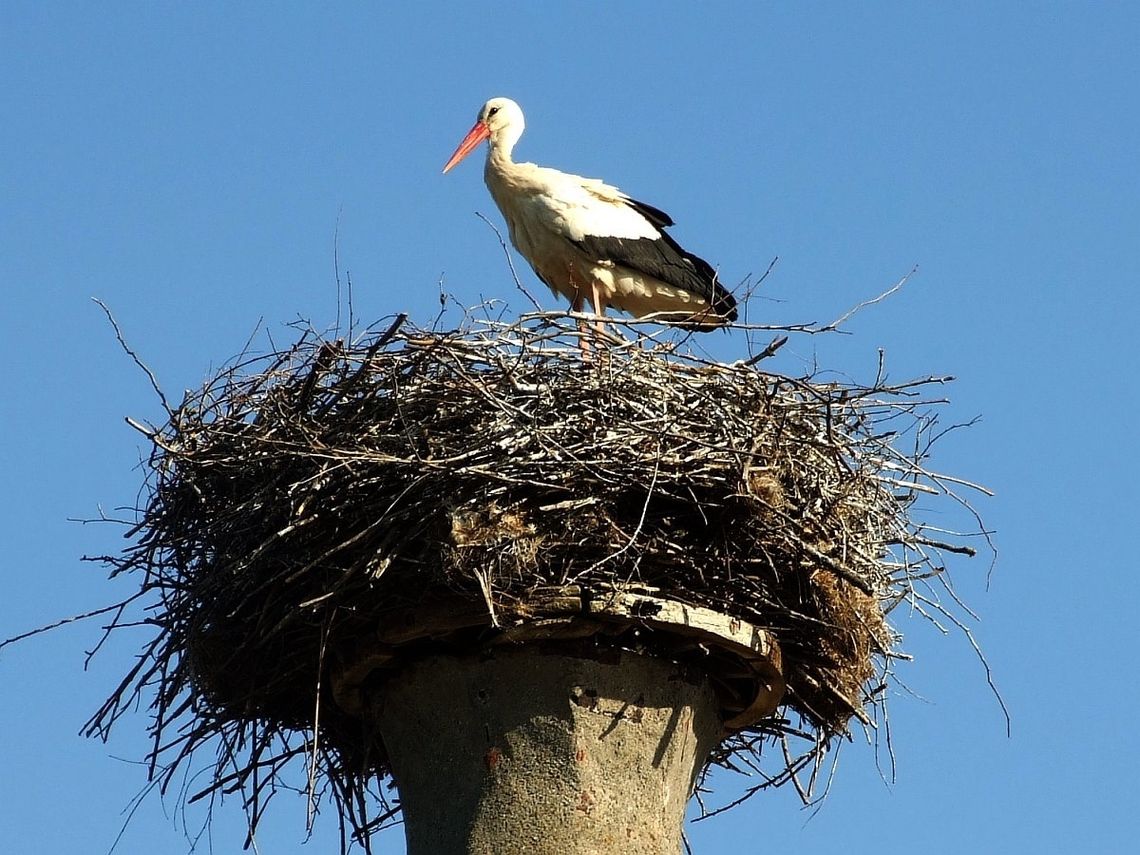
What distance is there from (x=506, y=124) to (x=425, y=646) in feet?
16.3

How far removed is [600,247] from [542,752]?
4.15 m

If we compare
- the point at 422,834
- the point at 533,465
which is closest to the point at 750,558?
the point at 533,465

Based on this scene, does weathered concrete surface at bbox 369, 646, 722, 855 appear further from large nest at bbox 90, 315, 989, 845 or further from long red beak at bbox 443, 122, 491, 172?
long red beak at bbox 443, 122, 491, 172

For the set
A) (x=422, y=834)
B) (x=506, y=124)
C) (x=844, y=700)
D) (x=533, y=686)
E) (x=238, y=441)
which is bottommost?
(x=422, y=834)

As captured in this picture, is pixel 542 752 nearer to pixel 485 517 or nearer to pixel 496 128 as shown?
pixel 485 517

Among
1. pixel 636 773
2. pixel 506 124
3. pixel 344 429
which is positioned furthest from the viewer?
pixel 506 124

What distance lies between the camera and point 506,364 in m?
6.83

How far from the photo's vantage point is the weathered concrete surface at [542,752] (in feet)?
20.6

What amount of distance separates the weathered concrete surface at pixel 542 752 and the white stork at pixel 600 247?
12.0 feet

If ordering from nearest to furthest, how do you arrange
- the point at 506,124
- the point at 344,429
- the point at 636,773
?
1. the point at 636,773
2. the point at 344,429
3. the point at 506,124

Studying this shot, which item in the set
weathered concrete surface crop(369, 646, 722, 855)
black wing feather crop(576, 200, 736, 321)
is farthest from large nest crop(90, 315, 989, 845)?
black wing feather crop(576, 200, 736, 321)

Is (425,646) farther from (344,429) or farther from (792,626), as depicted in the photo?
(792,626)

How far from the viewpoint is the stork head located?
10.9 metres

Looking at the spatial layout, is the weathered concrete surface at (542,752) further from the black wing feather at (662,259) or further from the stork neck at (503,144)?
the stork neck at (503,144)
